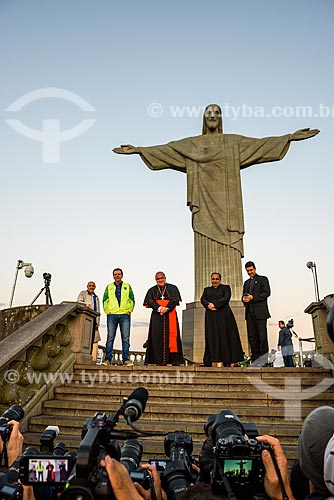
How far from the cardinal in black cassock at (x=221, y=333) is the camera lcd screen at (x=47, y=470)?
6.58 metres

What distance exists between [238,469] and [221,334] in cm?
653

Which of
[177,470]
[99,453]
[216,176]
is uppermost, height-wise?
[216,176]

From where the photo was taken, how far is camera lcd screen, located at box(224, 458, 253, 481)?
1.82m

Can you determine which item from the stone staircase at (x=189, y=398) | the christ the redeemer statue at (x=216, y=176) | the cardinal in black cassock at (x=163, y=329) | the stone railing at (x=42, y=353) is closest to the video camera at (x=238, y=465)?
the stone staircase at (x=189, y=398)

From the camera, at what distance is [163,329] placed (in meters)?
8.52

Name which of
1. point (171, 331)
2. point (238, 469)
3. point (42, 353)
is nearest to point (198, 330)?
point (171, 331)

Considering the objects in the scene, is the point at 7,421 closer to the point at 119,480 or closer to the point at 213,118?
the point at 119,480

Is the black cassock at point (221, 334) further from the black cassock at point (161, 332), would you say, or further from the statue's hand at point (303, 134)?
the statue's hand at point (303, 134)

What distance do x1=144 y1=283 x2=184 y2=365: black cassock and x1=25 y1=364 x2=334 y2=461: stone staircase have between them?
1.29 metres

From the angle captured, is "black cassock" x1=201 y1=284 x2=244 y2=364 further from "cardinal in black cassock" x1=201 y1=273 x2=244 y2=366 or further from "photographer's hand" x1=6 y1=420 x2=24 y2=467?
"photographer's hand" x1=6 y1=420 x2=24 y2=467

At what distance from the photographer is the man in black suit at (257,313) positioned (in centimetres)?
848

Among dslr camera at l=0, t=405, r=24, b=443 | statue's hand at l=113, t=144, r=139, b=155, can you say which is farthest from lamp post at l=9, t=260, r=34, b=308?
dslr camera at l=0, t=405, r=24, b=443

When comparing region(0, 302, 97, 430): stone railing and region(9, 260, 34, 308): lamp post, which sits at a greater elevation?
region(9, 260, 34, 308): lamp post

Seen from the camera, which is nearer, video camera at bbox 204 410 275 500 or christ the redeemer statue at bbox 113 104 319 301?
video camera at bbox 204 410 275 500
